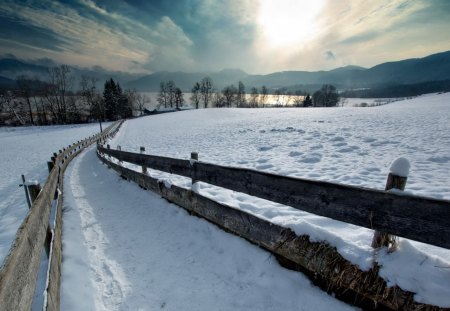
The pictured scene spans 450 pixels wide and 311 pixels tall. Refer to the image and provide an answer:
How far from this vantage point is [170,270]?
10.9ft

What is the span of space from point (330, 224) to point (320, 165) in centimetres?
399

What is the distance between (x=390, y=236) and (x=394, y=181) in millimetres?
589

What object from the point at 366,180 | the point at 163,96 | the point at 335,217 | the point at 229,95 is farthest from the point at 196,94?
the point at 335,217

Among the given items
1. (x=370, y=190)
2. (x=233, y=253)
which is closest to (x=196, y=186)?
(x=233, y=253)

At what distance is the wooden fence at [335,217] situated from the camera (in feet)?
6.06

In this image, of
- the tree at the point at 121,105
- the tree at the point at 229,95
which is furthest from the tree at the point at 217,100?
the tree at the point at 121,105

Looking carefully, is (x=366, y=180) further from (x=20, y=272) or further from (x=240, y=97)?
(x=240, y=97)

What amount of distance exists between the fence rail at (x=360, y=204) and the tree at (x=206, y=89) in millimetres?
104398

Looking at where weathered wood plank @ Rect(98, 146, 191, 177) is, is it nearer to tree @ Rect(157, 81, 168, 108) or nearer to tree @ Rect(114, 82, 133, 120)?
tree @ Rect(114, 82, 133, 120)

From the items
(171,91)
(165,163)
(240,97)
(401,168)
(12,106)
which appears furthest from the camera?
(240,97)

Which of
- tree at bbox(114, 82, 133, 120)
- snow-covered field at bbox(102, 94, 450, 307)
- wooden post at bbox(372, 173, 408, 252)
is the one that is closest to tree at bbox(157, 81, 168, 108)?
tree at bbox(114, 82, 133, 120)

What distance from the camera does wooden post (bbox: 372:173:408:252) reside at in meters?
2.05

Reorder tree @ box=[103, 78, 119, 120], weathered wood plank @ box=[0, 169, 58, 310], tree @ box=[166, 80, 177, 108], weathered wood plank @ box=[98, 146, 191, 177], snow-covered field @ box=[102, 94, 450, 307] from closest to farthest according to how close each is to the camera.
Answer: weathered wood plank @ box=[0, 169, 58, 310] < snow-covered field @ box=[102, 94, 450, 307] < weathered wood plank @ box=[98, 146, 191, 177] < tree @ box=[103, 78, 119, 120] < tree @ box=[166, 80, 177, 108]

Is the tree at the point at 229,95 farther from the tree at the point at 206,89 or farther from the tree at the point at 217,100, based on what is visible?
the tree at the point at 206,89
